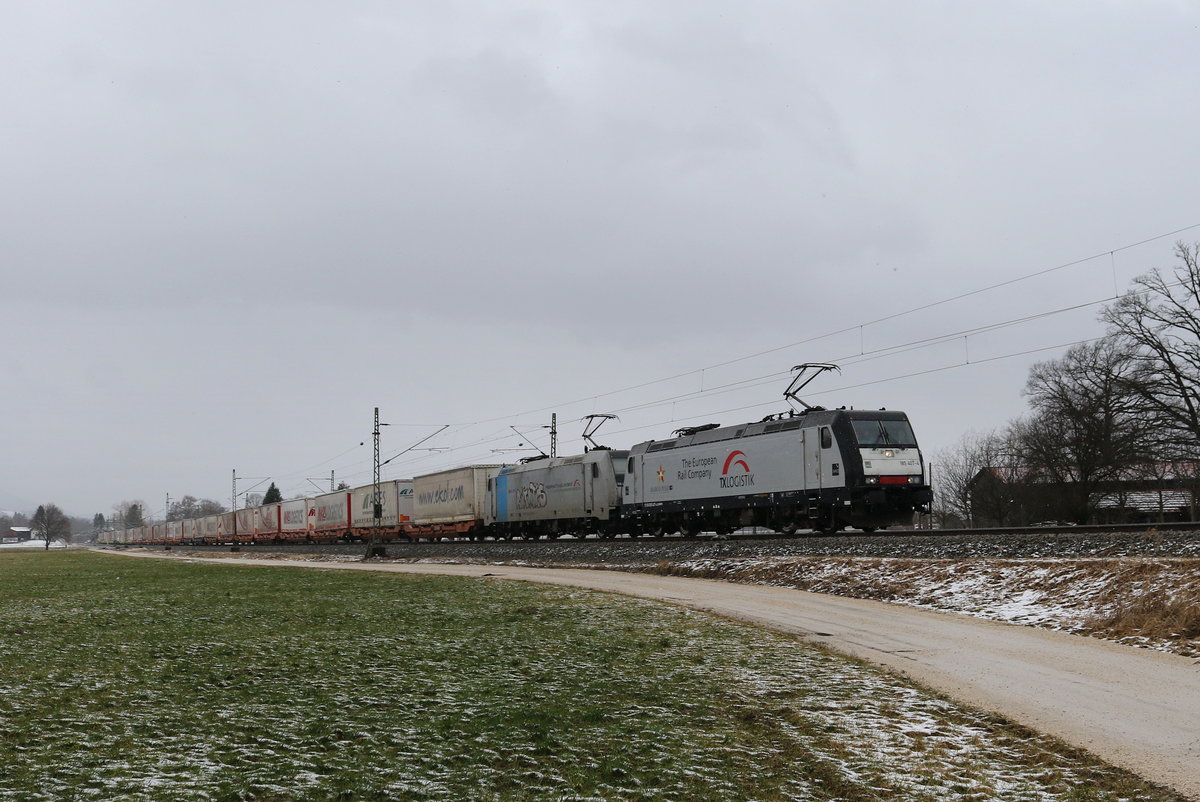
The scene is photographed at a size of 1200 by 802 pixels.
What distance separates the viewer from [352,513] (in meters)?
63.1

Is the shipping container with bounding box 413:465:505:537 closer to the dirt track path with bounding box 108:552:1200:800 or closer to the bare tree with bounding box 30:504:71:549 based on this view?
the dirt track path with bounding box 108:552:1200:800

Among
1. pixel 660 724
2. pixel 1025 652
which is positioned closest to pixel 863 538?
pixel 1025 652

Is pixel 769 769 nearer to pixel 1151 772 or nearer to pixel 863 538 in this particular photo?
pixel 1151 772

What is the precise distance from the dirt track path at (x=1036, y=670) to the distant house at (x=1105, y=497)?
3630 centimetres

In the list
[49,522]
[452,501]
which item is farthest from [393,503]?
[49,522]

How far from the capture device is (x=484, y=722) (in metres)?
7.94

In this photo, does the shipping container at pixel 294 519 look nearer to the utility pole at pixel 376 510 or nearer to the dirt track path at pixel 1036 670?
the utility pole at pixel 376 510

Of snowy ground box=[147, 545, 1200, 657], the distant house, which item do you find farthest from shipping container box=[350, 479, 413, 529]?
the distant house

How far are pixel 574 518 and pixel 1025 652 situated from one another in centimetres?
2973

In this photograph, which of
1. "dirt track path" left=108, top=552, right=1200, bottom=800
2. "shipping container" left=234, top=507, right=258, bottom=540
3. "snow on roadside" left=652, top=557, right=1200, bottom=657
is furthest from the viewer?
"shipping container" left=234, top=507, right=258, bottom=540

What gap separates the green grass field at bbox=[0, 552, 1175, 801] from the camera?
6.45 metres

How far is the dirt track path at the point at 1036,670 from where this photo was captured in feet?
26.9

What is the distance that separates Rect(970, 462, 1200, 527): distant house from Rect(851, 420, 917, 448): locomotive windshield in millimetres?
23861

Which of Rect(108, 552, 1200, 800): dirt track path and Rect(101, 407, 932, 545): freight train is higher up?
Rect(101, 407, 932, 545): freight train
